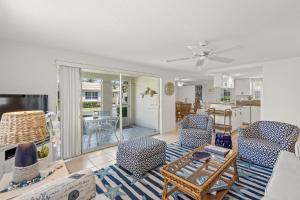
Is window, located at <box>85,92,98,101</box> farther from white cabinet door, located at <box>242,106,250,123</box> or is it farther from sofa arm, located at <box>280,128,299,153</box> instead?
white cabinet door, located at <box>242,106,250,123</box>

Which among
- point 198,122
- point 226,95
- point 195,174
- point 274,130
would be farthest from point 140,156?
point 226,95

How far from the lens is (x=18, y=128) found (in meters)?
1.09

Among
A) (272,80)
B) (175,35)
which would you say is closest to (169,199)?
(175,35)

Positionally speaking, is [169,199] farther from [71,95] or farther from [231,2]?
[71,95]

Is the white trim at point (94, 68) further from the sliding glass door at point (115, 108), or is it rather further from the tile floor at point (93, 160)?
the tile floor at point (93, 160)

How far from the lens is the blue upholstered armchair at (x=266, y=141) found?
2.57 meters

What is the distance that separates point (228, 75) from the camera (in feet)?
20.6

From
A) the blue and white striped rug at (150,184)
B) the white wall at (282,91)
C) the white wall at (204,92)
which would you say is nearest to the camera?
the blue and white striped rug at (150,184)

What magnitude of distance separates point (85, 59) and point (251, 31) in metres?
3.06

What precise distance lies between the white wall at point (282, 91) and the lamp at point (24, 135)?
16.2ft

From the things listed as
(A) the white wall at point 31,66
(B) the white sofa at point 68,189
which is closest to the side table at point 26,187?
(B) the white sofa at point 68,189

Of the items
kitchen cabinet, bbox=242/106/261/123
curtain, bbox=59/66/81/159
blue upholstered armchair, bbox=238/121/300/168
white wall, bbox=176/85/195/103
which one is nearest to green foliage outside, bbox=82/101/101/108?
curtain, bbox=59/66/81/159

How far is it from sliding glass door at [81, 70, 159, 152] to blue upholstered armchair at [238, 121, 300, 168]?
9.19ft

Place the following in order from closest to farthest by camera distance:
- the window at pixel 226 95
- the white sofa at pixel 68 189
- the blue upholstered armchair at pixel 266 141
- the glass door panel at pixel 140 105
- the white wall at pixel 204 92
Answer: the white sofa at pixel 68 189, the blue upholstered armchair at pixel 266 141, the glass door panel at pixel 140 105, the window at pixel 226 95, the white wall at pixel 204 92
